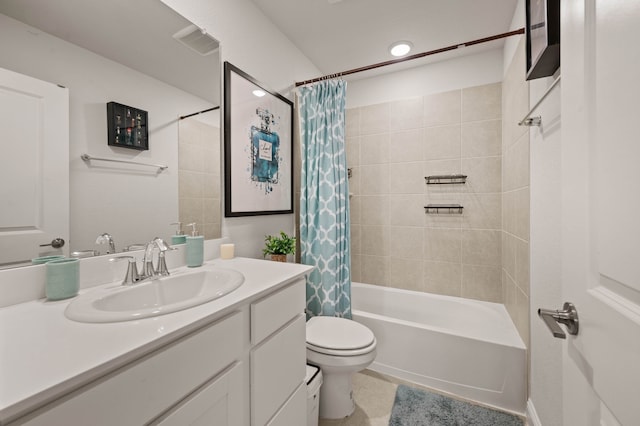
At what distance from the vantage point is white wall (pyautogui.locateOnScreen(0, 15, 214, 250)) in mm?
815

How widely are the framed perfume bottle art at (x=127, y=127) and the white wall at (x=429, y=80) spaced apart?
83.2 inches

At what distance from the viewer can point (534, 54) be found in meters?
1.09

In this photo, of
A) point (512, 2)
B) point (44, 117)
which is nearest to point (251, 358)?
point (44, 117)

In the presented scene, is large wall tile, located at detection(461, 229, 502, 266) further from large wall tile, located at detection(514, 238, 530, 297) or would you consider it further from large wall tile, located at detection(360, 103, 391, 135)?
large wall tile, located at detection(360, 103, 391, 135)

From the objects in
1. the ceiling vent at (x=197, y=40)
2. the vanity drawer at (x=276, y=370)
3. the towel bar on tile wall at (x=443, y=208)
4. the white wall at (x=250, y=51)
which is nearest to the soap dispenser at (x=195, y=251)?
the white wall at (x=250, y=51)

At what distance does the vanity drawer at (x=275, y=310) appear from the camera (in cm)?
88

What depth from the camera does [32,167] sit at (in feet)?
2.62

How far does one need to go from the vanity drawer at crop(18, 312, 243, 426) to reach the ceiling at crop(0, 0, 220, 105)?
3.51 feet

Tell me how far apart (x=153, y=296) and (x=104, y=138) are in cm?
61

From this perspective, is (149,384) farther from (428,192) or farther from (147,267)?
(428,192)

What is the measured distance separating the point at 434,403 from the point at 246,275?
57.8 inches

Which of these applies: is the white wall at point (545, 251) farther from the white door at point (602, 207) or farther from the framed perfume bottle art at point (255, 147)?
the framed perfume bottle art at point (255, 147)

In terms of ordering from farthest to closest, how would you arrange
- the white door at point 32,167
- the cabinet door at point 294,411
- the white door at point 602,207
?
the cabinet door at point 294,411 → the white door at point 32,167 → the white door at point 602,207

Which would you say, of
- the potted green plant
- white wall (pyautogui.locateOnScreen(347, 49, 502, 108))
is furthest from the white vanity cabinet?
white wall (pyautogui.locateOnScreen(347, 49, 502, 108))
